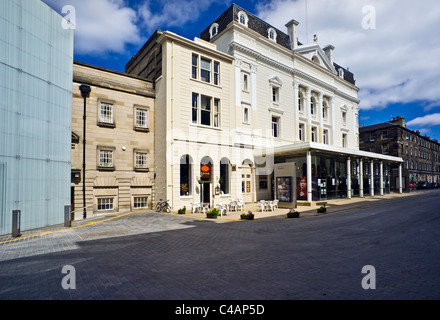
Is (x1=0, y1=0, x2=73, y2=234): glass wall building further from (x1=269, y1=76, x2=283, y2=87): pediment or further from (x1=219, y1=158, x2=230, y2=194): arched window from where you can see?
(x1=269, y1=76, x2=283, y2=87): pediment

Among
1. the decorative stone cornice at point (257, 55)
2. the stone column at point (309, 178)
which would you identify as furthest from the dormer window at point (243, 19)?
the stone column at point (309, 178)

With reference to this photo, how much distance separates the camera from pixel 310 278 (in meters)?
5.24

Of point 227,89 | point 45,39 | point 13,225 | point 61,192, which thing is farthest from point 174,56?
point 13,225

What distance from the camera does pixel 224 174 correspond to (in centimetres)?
2230

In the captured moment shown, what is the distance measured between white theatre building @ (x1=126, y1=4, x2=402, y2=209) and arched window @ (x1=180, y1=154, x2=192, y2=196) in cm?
8

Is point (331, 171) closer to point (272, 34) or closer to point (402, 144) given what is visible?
point (272, 34)

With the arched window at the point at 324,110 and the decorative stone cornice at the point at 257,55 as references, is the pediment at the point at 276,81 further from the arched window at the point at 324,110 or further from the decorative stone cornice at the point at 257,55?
the arched window at the point at 324,110

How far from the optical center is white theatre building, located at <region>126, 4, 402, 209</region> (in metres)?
19.4

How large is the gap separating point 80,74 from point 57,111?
5293 mm

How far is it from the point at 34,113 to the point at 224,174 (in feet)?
47.4

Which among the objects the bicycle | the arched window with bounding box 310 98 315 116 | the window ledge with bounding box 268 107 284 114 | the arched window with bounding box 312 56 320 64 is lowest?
the bicycle

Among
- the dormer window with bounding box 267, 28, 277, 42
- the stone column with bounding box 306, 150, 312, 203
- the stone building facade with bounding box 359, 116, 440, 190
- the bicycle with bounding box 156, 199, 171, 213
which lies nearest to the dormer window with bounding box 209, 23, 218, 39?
the dormer window with bounding box 267, 28, 277, 42

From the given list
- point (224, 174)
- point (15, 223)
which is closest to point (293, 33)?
point (224, 174)

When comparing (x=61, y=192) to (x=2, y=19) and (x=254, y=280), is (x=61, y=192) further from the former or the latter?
(x=254, y=280)
